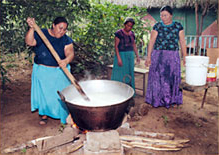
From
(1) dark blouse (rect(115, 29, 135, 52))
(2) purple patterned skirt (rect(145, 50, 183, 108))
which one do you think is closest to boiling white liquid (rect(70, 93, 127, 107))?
(2) purple patterned skirt (rect(145, 50, 183, 108))

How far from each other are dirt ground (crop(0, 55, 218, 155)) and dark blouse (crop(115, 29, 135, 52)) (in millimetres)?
1319

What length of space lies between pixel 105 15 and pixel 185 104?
377 centimetres

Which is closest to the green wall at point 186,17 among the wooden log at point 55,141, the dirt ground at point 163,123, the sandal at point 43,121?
the dirt ground at point 163,123

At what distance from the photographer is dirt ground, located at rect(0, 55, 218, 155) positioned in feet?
9.23

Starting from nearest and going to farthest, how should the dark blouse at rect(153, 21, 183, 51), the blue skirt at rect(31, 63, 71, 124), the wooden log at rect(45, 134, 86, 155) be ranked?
the wooden log at rect(45, 134, 86, 155) < the blue skirt at rect(31, 63, 71, 124) < the dark blouse at rect(153, 21, 183, 51)

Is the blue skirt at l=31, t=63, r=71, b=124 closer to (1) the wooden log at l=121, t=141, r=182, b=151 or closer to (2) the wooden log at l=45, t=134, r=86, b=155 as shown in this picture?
(2) the wooden log at l=45, t=134, r=86, b=155

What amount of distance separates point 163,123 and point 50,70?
7.16 feet

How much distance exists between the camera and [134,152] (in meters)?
2.49

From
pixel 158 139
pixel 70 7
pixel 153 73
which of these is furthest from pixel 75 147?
pixel 70 7

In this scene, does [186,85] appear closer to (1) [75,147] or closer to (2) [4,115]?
(1) [75,147]

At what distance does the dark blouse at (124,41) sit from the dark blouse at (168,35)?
0.75 metres

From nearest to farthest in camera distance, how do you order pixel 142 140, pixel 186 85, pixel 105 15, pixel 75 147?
pixel 75 147 < pixel 142 140 < pixel 186 85 < pixel 105 15

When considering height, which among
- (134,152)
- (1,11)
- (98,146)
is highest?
(1,11)

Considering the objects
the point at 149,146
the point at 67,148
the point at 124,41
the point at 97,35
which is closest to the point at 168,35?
the point at 124,41
